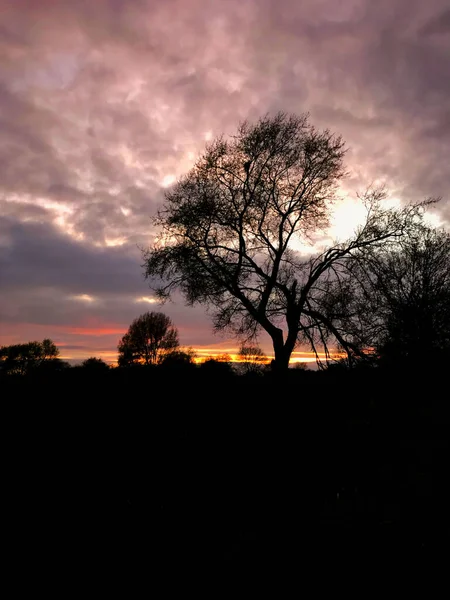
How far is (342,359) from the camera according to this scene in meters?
19.8

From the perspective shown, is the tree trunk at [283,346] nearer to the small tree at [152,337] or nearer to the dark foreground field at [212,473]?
the dark foreground field at [212,473]

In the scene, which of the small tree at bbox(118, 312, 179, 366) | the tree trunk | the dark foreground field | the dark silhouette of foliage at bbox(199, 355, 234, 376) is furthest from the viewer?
the small tree at bbox(118, 312, 179, 366)

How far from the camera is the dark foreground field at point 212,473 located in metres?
4.88

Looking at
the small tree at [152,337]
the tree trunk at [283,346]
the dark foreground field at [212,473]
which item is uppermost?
the small tree at [152,337]

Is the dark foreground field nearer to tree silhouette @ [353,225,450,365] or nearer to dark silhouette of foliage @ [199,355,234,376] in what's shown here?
dark silhouette of foliage @ [199,355,234,376]

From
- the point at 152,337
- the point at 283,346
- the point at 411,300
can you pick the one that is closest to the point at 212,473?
the point at 283,346

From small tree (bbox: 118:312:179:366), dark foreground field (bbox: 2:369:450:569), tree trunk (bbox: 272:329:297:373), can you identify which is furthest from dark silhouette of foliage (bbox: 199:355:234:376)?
small tree (bbox: 118:312:179:366)

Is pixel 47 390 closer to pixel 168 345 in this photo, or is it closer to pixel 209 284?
pixel 209 284

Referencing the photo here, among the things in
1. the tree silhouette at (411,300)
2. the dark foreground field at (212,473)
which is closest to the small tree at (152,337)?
the tree silhouette at (411,300)

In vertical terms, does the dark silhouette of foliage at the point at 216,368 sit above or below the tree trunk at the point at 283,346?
below

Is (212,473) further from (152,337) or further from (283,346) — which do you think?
(152,337)

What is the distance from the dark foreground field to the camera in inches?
192

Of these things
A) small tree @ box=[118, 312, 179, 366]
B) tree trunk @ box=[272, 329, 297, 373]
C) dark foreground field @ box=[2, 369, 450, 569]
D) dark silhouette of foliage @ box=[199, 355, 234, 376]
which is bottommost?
dark foreground field @ box=[2, 369, 450, 569]

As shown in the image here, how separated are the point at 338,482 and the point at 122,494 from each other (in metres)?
3.70
